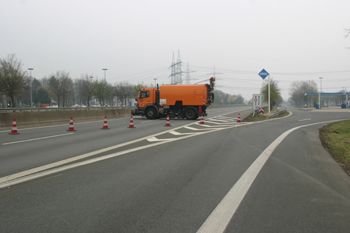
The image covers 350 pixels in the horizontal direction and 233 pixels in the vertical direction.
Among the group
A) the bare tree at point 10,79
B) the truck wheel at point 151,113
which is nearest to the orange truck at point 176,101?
the truck wheel at point 151,113

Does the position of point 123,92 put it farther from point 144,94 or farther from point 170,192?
point 170,192

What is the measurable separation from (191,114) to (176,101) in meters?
1.95

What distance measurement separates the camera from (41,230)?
3.20 m

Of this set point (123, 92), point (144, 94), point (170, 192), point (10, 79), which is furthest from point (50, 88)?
point (170, 192)

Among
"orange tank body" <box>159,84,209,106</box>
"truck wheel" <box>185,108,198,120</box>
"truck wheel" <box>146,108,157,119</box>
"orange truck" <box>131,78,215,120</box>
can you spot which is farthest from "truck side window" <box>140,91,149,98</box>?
"truck wheel" <box>185,108,198,120</box>

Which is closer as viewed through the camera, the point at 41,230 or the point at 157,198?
the point at 41,230

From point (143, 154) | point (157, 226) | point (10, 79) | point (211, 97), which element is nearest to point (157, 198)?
point (157, 226)

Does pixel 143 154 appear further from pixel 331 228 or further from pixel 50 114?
pixel 50 114

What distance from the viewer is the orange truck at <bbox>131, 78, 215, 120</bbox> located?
24672 millimetres

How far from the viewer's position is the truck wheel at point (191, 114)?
977 inches

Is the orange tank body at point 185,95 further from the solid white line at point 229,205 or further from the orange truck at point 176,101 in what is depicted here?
the solid white line at point 229,205

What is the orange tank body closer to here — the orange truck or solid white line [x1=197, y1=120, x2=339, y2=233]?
the orange truck

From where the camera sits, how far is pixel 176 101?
25125 millimetres

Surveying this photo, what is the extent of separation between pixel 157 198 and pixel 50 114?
704 inches
